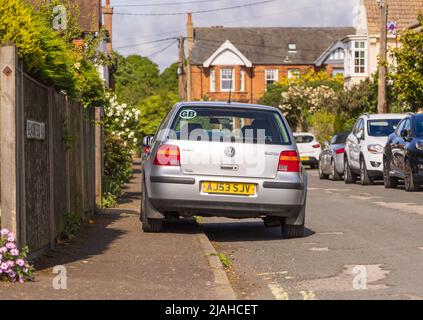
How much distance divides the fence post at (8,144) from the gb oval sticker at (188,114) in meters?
4.90

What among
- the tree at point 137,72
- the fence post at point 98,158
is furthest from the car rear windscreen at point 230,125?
the tree at point 137,72

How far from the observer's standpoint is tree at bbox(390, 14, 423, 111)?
3390cm

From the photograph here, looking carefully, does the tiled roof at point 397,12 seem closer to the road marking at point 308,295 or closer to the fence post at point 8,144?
the road marking at point 308,295

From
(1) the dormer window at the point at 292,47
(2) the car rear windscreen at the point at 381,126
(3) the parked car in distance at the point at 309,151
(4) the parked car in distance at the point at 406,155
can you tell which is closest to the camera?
(4) the parked car in distance at the point at 406,155

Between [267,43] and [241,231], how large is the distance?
8571 centimetres

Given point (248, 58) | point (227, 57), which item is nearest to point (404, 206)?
point (227, 57)

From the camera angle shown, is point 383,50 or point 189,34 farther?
point 189,34

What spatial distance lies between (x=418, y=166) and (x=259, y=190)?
11.1 metres

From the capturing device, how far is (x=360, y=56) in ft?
227

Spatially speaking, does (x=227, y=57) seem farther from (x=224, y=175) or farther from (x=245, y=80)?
(x=224, y=175)

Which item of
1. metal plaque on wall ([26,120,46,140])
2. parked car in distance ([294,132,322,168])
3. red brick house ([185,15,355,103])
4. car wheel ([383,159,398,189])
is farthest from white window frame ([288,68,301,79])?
metal plaque on wall ([26,120,46,140])

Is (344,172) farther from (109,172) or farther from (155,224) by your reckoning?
(155,224)

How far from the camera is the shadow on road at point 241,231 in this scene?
14000 millimetres
